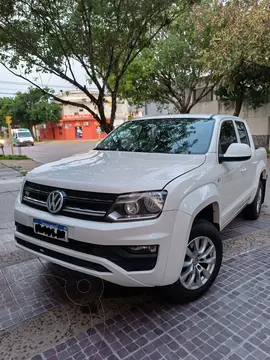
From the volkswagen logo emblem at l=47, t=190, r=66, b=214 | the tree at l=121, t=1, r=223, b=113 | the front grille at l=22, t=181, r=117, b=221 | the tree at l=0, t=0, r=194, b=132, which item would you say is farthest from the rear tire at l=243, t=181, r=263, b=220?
the tree at l=121, t=1, r=223, b=113

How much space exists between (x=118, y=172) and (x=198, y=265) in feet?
3.69

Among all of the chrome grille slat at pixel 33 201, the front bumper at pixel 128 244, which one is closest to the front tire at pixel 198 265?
the front bumper at pixel 128 244

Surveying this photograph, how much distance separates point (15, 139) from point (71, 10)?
2651 cm

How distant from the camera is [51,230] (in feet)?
7.57

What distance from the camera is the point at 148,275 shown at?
82.7 inches

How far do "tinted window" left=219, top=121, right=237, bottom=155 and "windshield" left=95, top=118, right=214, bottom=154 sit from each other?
192mm

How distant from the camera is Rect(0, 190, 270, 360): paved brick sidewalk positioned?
203cm

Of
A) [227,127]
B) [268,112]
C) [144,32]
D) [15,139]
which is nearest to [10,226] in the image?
[227,127]

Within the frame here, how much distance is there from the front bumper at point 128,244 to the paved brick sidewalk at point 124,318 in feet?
1.39

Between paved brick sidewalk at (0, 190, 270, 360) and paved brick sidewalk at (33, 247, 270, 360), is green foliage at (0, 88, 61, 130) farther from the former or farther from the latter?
paved brick sidewalk at (33, 247, 270, 360)

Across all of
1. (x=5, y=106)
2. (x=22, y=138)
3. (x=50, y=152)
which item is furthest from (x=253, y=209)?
(x=5, y=106)

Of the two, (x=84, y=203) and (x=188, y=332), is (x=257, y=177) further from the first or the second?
(x=84, y=203)

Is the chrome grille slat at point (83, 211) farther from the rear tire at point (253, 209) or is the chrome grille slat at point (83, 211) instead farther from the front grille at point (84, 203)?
the rear tire at point (253, 209)

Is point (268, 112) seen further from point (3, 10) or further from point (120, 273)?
point (120, 273)
